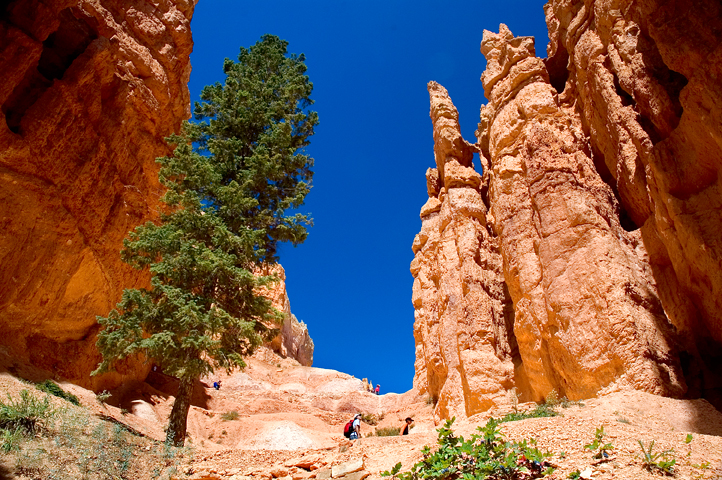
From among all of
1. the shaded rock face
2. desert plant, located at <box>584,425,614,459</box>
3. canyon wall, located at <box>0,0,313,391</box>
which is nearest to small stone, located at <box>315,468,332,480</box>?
desert plant, located at <box>584,425,614,459</box>

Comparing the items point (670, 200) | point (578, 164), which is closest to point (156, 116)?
point (578, 164)

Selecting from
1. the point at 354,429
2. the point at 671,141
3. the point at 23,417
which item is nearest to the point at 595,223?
the point at 671,141

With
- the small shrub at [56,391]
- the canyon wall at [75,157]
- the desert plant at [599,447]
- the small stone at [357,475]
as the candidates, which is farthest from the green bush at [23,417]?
the desert plant at [599,447]

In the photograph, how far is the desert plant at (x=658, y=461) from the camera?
629 centimetres

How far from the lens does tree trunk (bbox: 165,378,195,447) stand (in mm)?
11133

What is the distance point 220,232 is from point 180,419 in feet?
16.5

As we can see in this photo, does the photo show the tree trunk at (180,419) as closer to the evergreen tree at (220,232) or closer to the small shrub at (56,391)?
the evergreen tree at (220,232)

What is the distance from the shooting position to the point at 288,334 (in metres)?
56.8

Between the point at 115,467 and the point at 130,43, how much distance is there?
19411mm

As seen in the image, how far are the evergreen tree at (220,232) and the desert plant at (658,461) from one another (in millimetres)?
8981

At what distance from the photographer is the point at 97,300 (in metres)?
19.1

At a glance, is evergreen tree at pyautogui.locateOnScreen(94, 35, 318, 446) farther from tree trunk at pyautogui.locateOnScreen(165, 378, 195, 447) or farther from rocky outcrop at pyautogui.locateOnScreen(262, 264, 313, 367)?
rocky outcrop at pyautogui.locateOnScreen(262, 264, 313, 367)

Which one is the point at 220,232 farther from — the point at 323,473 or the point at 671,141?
the point at 671,141

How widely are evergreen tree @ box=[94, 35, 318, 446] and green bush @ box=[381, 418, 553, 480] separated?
20.4ft
